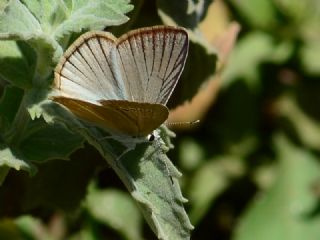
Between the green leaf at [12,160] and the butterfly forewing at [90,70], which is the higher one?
the butterfly forewing at [90,70]

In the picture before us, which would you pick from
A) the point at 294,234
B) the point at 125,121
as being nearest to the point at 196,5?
the point at 125,121

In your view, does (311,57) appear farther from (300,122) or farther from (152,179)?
(152,179)

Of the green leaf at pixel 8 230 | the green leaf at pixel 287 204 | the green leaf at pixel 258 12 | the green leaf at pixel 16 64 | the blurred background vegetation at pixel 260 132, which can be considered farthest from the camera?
the green leaf at pixel 258 12

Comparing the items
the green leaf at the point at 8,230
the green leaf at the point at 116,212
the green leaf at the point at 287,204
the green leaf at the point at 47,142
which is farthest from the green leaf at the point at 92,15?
the green leaf at the point at 287,204

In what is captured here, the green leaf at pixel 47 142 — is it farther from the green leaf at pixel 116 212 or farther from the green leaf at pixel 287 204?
the green leaf at pixel 287 204

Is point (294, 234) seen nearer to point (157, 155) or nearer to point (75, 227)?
point (75, 227)

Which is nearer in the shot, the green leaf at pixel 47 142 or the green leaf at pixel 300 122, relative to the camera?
the green leaf at pixel 47 142

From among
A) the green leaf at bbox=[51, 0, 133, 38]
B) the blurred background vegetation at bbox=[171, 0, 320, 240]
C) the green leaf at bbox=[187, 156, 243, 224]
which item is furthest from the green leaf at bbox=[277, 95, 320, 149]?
the green leaf at bbox=[51, 0, 133, 38]
